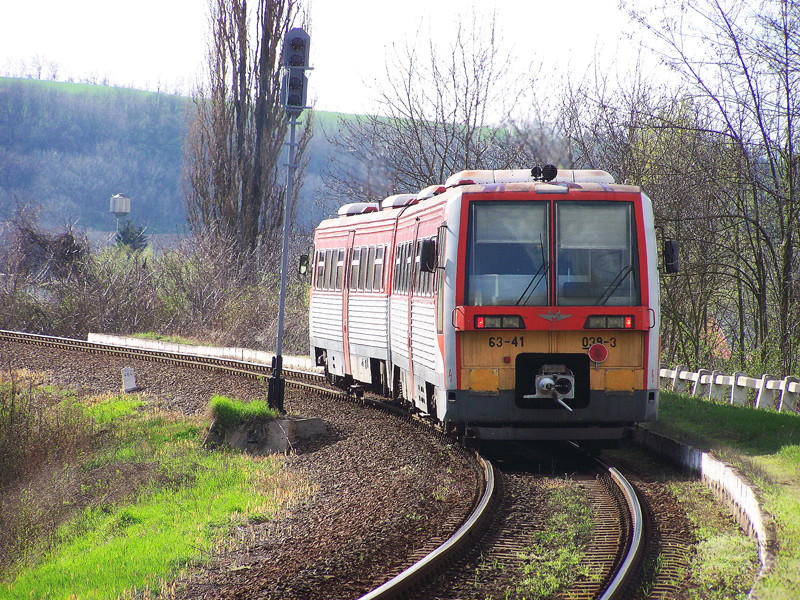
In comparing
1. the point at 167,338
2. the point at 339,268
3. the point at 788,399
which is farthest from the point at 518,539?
the point at 167,338

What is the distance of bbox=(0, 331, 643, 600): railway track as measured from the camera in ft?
20.1

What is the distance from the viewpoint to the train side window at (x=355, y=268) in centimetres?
1614

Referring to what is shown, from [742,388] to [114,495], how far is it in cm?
885

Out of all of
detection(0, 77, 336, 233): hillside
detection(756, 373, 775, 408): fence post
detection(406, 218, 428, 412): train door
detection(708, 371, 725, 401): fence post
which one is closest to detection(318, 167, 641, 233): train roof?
detection(406, 218, 428, 412): train door

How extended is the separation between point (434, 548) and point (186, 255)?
29.4 m

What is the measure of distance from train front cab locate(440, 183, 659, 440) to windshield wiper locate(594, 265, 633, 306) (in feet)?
0.04

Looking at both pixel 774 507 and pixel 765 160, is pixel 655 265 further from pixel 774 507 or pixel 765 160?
pixel 765 160

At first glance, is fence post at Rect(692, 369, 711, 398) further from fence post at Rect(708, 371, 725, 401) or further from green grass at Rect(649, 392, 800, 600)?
green grass at Rect(649, 392, 800, 600)

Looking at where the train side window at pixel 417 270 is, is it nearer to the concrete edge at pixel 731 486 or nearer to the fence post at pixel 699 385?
the concrete edge at pixel 731 486

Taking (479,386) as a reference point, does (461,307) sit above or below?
above

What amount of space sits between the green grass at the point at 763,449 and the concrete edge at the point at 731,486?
0.23 feet

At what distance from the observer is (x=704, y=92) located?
1766 cm

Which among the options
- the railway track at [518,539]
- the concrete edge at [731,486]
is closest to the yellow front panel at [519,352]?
the railway track at [518,539]

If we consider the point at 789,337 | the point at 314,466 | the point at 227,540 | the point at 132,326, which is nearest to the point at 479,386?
the point at 314,466
